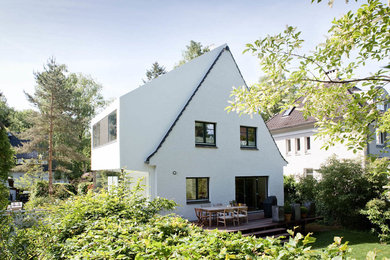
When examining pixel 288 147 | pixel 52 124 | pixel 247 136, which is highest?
pixel 52 124

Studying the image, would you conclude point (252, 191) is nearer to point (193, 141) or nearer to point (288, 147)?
point (193, 141)

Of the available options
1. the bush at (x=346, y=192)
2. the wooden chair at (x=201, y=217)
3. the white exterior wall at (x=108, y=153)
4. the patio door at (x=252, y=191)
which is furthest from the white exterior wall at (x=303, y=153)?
the white exterior wall at (x=108, y=153)

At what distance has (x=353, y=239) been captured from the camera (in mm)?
13016

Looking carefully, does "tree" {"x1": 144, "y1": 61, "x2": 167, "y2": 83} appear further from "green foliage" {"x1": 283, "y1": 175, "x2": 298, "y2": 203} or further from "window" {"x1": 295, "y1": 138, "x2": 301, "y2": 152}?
"green foliage" {"x1": 283, "y1": 175, "x2": 298, "y2": 203}

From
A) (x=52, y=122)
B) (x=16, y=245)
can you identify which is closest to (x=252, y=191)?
(x=16, y=245)

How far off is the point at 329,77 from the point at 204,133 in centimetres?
1158

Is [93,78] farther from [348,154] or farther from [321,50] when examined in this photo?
[321,50]

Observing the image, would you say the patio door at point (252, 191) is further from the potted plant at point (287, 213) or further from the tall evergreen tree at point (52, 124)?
the tall evergreen tree at point (52, 124)

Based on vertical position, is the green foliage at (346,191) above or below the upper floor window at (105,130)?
below

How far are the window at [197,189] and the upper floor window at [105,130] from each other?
15.0ft

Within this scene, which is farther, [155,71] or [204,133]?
[155,71]

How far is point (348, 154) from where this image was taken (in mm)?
20438

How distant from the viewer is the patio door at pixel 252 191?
57.3 feet

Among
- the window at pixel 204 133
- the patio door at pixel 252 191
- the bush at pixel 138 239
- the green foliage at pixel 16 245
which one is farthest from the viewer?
the patio door at pixel 252 191
